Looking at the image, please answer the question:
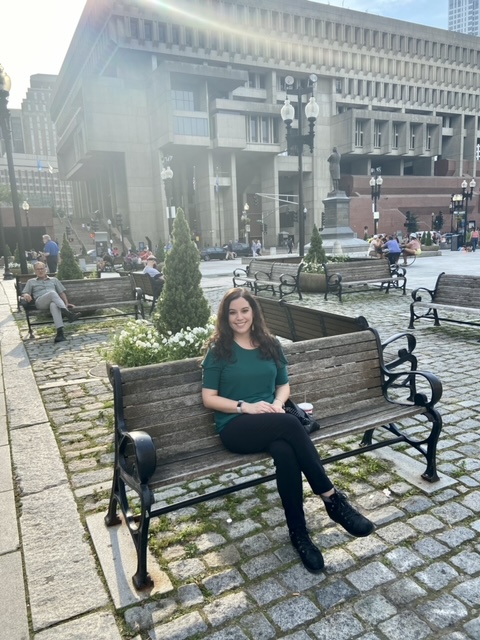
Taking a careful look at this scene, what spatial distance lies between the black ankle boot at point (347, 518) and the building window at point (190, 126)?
56.7 m

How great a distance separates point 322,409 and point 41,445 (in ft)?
8.49

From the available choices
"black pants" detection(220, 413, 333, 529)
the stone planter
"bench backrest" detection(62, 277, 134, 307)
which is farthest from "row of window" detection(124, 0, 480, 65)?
"black pants" detection(220, 413, 333, 529)

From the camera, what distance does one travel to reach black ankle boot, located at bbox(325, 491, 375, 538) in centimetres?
281

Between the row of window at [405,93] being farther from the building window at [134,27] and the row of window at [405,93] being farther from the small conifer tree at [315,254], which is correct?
the small conifer tree at [315,254]

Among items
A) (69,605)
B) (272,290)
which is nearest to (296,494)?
(69,605)

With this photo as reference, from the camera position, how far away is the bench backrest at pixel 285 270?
13443 mm

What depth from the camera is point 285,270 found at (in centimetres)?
1399

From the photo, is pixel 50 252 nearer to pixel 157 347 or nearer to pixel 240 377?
pixel 157 347

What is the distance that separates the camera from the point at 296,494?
9.14ft

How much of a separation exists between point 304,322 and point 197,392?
316 cm

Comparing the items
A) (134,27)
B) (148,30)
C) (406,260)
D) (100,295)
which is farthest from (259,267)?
(148,30)

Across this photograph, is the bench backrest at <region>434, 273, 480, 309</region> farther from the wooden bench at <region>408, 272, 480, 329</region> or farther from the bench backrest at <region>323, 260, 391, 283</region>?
the bench backrest at <region>323, 260, 391, 283</region>

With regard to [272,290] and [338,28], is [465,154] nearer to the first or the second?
[338,28]

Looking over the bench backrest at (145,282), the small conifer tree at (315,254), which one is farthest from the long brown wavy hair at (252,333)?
the small conifer tree at (315,254)
